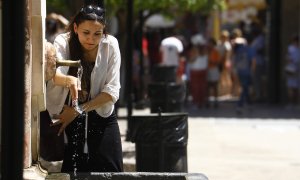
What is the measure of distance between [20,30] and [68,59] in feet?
8.33

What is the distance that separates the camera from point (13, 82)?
3.22 m

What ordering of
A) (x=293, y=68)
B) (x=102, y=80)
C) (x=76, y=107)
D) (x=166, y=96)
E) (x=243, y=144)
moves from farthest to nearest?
1. (x=293, y=68)
2. (x=166, y=96)
3. (x=243, y=144)
4. (x=102, y=80)
5. (x=76, y=107)

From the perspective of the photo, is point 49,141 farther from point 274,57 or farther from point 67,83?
point 274,57

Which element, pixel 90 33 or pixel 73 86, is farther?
pixel 90 33

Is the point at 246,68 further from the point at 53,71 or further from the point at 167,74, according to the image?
the point at 53,71

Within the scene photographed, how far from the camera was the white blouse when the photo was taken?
5.64 metres

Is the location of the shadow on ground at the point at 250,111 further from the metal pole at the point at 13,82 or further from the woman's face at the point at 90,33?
the metal pole at the point at 13,82

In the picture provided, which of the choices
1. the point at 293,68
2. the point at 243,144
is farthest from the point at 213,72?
the point at 243,144

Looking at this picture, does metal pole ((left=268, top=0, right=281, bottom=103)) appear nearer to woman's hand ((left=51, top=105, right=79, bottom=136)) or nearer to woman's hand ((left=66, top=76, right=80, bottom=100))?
woman's hand ((left=51, top=105, right=79, bottom=136))

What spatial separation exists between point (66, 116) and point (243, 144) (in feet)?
24.9

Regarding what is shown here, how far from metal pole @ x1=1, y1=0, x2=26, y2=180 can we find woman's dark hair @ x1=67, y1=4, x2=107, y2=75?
2.39 metres

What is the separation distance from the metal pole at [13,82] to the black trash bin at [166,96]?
32.5ft

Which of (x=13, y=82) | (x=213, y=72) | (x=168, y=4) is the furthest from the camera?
(x=213, y=72)

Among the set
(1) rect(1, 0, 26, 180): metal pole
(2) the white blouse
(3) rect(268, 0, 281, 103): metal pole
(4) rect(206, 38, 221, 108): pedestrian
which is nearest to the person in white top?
(4) rect(206, 38, 221, 108): pedestrian
